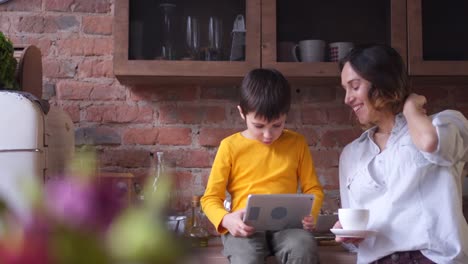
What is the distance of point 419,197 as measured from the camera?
1.68 m

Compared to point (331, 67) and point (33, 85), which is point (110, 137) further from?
point (331, 67)

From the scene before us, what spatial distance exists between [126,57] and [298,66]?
55 centimetres

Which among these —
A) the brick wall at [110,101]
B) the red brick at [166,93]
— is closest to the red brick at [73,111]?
the brick wall at [110,101]

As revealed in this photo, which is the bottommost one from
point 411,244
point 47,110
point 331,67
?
point 411,244

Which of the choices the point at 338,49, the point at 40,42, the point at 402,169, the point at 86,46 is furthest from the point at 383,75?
the point at 40,42

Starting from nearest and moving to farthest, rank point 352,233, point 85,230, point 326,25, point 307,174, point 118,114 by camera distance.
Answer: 1. point 85,230
2. point 352,233
3. point 307,174
4. point 326,25
5. point 118,114

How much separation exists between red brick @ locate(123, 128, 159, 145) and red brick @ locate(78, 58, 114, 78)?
0.21 meters

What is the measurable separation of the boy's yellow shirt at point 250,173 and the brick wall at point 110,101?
44cm

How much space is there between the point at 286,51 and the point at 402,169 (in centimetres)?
60

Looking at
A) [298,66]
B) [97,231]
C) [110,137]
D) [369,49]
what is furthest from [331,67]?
[97,231]

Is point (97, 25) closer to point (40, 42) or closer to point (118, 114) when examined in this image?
point (40, 42)

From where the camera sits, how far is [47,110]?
1713 millimetres

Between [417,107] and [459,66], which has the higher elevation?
[459,66]

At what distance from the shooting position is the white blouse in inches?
64.5
